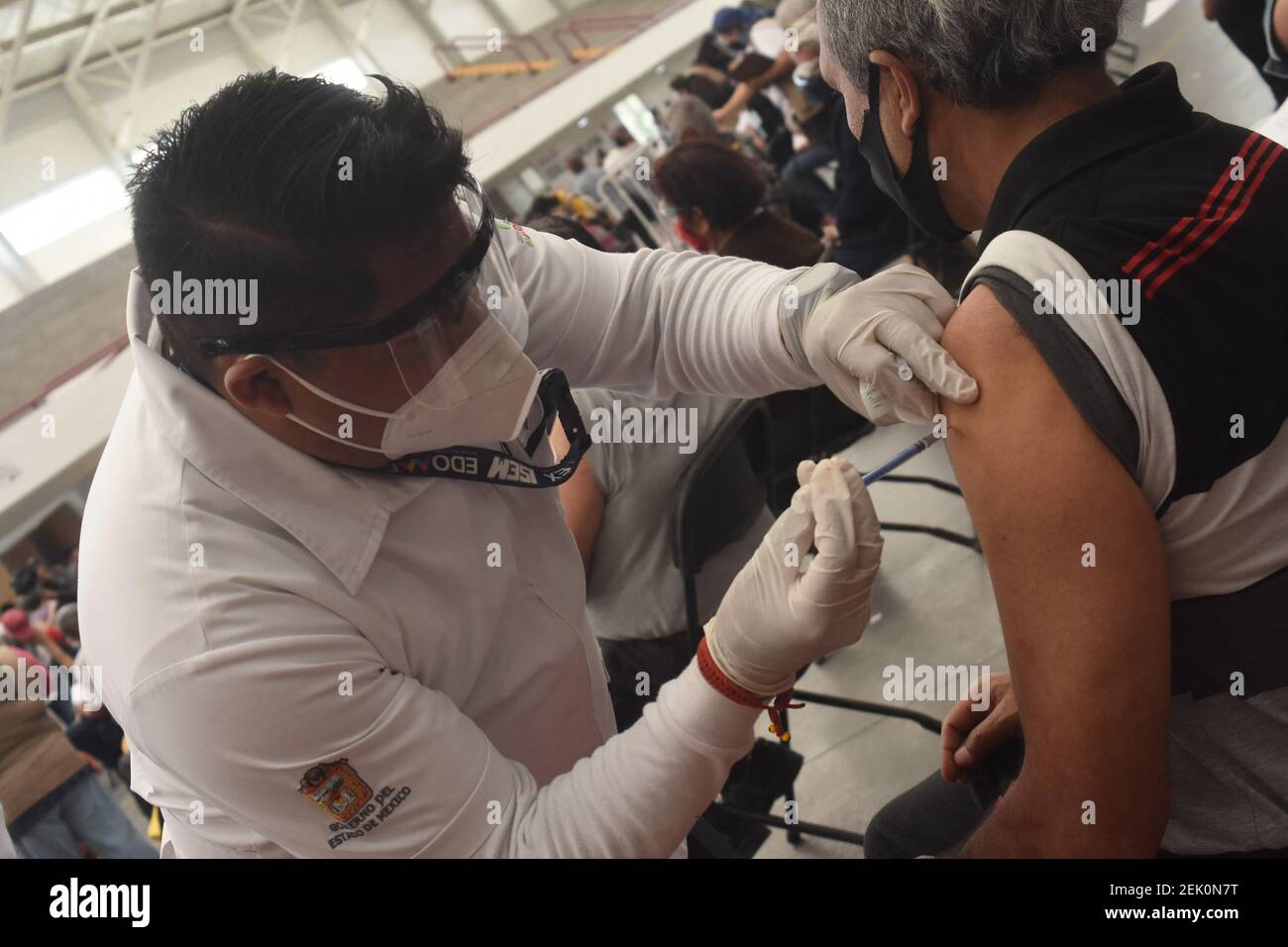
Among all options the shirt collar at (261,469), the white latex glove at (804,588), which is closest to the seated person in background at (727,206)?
the white latex glove at (804,588)

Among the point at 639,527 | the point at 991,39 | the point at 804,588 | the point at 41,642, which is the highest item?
the point at 991,39

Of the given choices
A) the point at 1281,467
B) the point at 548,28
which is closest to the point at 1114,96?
the point at 1281,467

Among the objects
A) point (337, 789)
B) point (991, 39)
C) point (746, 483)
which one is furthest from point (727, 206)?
point (337, 789)

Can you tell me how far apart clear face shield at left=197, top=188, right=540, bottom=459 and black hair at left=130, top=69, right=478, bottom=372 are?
3 cm

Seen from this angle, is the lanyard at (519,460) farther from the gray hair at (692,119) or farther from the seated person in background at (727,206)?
the gray hair at (692,119)

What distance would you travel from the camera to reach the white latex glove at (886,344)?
1059 mm

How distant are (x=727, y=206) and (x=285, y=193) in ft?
7.05

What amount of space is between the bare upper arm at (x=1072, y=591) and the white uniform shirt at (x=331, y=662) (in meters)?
0.34

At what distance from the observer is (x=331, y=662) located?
98 centimetres

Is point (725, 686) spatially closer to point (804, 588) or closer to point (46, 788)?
point (804, 588)

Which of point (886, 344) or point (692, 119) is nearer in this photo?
point (886, 344)

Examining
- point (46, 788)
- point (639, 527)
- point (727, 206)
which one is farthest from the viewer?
point (727, 206)

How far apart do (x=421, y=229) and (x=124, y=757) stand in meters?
4.27

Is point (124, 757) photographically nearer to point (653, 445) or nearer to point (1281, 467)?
point (653, 445)
